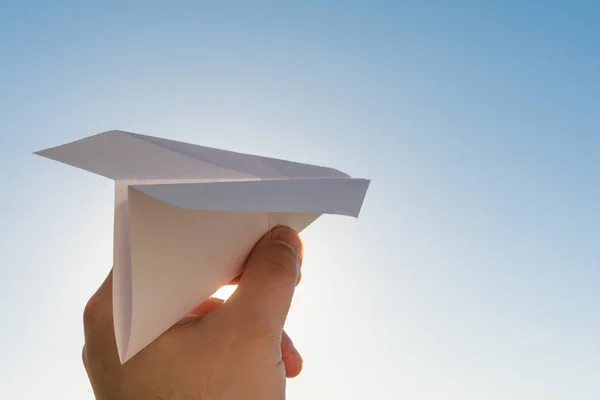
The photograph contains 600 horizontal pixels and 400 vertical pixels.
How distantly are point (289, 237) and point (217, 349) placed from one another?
38 centimetres

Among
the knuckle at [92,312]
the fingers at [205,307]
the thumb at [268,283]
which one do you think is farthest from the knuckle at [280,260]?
the knuckle at [92,312]

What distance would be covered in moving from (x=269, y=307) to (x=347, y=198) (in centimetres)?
36

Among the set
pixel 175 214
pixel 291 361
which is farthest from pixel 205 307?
pixel 175 214

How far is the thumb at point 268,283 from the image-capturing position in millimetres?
1222

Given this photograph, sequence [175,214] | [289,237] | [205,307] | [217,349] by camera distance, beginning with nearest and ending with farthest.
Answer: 1. [175,214]
2. [217,349]
3. [289,237]
4. [205,307]

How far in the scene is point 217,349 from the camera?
46.9 inches

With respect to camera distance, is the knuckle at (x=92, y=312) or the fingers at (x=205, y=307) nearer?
the knuckle at (x=92, y=312)

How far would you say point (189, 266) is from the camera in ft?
3.75

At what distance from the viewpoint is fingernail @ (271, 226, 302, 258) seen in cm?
137

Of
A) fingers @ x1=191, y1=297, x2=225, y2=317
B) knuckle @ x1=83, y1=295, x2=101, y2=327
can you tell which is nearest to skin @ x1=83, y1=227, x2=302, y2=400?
knuckle @ x1=83, y1=295, x2=101, y2=327

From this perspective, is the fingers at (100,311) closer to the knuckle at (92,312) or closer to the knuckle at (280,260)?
the knuckle at (92,312)

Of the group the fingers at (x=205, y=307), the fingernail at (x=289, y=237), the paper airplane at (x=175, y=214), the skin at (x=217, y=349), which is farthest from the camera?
the fingers at (x=205, y=307)

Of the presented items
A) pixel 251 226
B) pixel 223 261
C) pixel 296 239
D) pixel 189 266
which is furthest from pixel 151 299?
pixel 296 239

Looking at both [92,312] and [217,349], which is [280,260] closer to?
[217,349]
